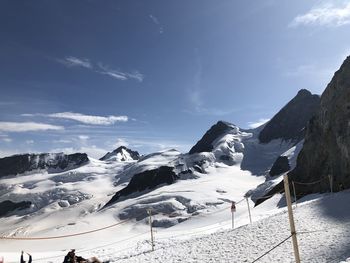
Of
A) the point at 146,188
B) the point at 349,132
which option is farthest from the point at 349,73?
the point at 146,188

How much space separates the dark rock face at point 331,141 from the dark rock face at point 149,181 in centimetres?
9981

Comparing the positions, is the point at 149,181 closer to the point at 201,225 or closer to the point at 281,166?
the point at 281,166

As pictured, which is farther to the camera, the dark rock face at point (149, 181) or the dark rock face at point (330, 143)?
the dark rock face at point (149, 181)

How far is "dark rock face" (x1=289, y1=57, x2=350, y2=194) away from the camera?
1575 inches

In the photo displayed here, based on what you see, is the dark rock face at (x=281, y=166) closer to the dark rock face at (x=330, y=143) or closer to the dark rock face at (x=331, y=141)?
the dark rock face at (x=330, y=143)

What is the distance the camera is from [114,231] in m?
91.9

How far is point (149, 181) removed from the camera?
6181 inches

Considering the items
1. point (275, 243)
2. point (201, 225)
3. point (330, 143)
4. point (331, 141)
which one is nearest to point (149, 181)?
point (201, 225)

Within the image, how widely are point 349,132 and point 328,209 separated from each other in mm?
15631

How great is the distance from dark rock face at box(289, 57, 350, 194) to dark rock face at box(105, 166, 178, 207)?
327 ft

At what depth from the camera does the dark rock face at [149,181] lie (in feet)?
505

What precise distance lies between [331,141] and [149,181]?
116 m

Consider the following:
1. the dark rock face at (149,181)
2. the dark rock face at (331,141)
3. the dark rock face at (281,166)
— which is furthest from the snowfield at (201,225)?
the dark rock face at (281,166)

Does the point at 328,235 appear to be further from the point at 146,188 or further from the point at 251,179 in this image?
the point at 251,179
